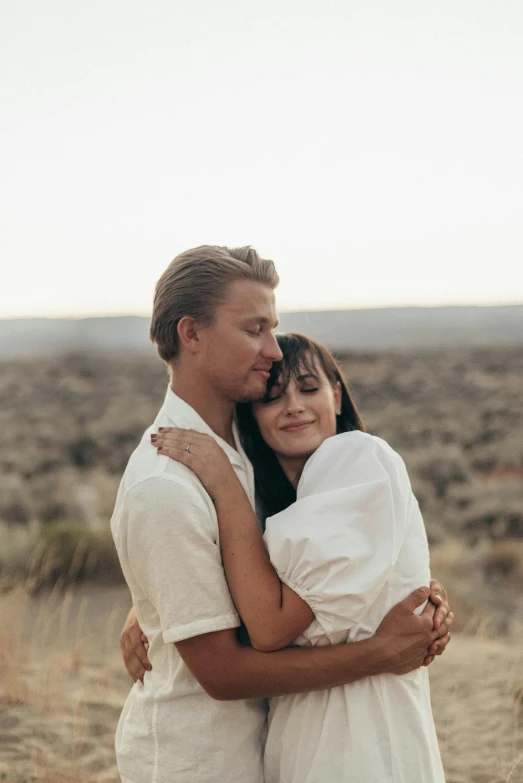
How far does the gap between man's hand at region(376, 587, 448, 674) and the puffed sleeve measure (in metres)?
0.13

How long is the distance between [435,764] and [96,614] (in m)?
6.14

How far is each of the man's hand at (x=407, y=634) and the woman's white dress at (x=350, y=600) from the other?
0.04 metres

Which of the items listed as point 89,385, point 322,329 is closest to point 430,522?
point 89,385

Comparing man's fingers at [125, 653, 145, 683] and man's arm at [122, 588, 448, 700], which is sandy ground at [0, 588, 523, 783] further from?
man's arm at [122, 588, 448, 700]

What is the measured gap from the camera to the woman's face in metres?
3.02

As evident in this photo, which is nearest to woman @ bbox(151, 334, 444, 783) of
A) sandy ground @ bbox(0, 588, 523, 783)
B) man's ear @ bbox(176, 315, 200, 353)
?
man's ear @ bbox(176, 315, 200, 353)

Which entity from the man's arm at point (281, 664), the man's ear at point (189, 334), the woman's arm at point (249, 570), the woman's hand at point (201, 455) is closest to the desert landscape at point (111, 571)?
the man's arm at point (281, 664)

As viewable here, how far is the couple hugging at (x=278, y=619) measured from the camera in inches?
96.0

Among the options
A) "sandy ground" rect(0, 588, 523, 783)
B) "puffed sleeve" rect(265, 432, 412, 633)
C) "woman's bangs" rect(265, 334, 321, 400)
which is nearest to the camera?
"puffed sleeve" rect(265, 432, 412, 633)

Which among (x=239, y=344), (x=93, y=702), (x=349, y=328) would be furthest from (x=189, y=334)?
(x=349, y=328)

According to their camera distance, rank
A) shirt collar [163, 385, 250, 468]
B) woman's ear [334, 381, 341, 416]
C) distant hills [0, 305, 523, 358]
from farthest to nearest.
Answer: distant hills [0, 305, 523, 358] → woman's ear [334, 381, 341, 416] → shirt collar [163, 385, 250, 468]

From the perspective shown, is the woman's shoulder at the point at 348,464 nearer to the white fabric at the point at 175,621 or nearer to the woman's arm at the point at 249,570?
the woman's arm at the point at 249,570

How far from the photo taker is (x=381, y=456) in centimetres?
264

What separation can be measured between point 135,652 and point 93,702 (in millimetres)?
3551
